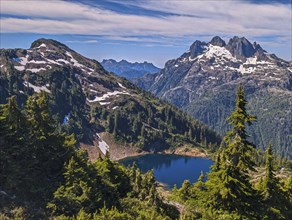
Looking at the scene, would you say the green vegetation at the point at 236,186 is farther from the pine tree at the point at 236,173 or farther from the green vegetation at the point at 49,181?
the green vegetation at the point at 49,181

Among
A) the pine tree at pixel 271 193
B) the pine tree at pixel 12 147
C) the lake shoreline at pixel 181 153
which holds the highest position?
the pine tree at pixel 12 147

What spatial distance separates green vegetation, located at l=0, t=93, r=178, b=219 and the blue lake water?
8864cm

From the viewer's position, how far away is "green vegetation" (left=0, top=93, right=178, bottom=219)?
32562 mm

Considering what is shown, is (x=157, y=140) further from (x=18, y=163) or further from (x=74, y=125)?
(x=18, y=163)

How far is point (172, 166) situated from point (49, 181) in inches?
5025

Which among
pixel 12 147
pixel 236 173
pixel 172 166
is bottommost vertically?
pixel 172 166

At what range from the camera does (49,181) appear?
123 ft

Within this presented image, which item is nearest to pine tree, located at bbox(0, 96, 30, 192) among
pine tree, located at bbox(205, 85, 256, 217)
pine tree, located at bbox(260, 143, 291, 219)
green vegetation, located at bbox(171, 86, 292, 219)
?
green vegetation, located at bbox(171, 86, 292, 219)

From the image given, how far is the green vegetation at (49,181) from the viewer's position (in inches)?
1282

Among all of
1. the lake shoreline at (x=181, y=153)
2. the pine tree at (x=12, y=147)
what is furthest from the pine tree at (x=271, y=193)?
the lake shoreline at (x=181, y=153)

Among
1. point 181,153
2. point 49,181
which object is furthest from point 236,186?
A: point 181,153

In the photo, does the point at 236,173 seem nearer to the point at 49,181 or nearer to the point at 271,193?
the point at 271,193

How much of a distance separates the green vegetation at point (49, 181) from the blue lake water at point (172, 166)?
88643 millimetres

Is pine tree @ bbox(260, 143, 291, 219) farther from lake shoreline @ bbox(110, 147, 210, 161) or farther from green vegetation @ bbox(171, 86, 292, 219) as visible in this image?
lake shoreline @ bbox(110, 147, 210, 161)
